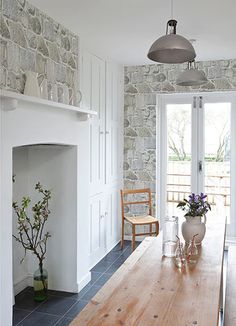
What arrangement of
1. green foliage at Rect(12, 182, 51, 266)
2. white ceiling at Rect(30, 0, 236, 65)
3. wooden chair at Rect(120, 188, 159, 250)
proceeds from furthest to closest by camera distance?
1. wooden chair at Rect(120, 188, 159, 250)
2. green foliage at Rect(12, 182, 51, 266)
3. white ceiling at Rect(30, 0, 236, 65)

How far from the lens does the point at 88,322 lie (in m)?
1.53

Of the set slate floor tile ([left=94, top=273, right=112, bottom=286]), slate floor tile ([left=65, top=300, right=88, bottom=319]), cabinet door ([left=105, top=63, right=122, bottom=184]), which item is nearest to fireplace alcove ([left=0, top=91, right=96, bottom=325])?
slate floor tile ([left=94, top=273, right=112, bottom=286])

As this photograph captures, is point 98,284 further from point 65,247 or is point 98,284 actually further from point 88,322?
point 88,322

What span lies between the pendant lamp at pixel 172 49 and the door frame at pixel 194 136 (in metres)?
2.80

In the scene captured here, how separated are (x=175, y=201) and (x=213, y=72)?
1.89 meters

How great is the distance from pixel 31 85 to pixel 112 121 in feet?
6.91

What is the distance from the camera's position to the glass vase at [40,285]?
3.34m

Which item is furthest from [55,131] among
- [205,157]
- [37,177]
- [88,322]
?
[205,157]

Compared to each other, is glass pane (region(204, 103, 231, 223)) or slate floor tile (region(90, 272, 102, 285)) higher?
glass pane (region(204, 103, 231, 223))

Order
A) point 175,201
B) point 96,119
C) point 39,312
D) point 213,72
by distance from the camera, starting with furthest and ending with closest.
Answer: point 175,201 → point 213,72 → point 96,119 → point 39,312

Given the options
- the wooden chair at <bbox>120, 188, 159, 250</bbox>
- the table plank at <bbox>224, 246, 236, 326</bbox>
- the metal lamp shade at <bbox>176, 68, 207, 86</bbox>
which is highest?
the metal lamp shade at <bbox>176, 68, 207, 86</bbox>

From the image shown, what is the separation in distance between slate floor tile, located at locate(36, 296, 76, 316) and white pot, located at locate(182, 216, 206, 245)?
1342 mm

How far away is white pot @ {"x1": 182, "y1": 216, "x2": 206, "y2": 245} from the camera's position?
2531 mm

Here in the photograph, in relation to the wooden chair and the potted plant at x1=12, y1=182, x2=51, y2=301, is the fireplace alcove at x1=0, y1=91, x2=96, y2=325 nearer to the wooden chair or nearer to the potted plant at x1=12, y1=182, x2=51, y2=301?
the potted plant at x1=12, y1=182, x2=51, y2=301
